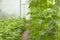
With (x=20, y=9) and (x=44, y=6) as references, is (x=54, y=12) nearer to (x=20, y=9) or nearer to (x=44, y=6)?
(x=44, y=6)

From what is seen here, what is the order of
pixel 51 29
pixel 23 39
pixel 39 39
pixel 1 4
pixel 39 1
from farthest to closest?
pixel 1 4
pixel 23 39
pixel 39 1
pixel 39 39
pixel 51 29

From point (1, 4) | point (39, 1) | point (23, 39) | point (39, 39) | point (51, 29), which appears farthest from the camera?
point (1, 4)

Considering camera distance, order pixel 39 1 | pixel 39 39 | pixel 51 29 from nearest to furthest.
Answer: pixel 51 29 → pixel 39 39 → pixel 39 1

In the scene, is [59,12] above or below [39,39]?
above

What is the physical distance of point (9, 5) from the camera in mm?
10602

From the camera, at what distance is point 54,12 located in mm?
1612

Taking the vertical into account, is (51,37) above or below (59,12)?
below

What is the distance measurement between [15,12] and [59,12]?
908cm

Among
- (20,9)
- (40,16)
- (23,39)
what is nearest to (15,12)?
(20,9)

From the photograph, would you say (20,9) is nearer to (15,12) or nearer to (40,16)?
(15,12)

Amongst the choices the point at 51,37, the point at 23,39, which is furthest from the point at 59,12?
the point at 23,39

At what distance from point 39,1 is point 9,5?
8.77m

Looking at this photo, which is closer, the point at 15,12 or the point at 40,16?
the point at 40,16

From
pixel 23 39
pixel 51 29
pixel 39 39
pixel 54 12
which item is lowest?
pixel 23 39
